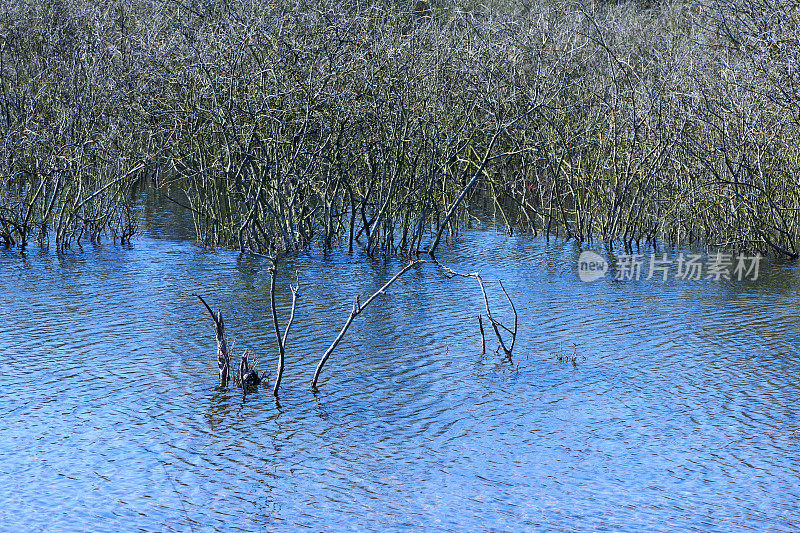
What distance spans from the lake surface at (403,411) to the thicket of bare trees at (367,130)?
179cm

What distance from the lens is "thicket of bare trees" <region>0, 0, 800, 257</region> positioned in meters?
12.3

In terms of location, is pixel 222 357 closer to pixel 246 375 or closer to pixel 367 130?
pixel 246 375

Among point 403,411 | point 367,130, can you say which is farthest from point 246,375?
point 367,130

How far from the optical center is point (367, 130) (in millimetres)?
12992

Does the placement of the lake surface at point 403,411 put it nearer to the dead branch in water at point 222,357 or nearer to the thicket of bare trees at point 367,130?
the dead branch in water at point 222,357

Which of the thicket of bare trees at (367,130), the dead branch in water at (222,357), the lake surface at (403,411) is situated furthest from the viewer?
the thicket of bare trees at (367,130)

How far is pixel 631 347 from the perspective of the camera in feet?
29.9

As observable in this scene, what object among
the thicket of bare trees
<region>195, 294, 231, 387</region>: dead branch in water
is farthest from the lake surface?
the thicket of bare trees

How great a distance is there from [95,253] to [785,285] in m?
8.51

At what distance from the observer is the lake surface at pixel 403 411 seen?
18.3 ft

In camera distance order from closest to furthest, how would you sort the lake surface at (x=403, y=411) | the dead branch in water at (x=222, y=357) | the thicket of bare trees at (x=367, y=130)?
the lake surface at (x=403, y=411) → the dead branch in water at (x=222, y=357) → the thicket of bare trees at (x=367, y=130)

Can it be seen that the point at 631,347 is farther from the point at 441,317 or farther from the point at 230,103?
the point at 230,103

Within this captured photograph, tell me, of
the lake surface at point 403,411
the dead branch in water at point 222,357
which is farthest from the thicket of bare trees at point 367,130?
the dead branch in water at point 222,357

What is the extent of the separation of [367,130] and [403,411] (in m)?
6.43
